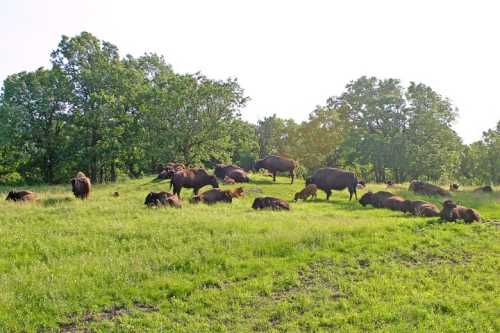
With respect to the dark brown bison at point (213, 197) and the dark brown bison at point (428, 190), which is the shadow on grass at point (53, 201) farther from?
the dark brown bison at point (428, 190)

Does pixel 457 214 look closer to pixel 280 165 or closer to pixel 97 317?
pixel 97 317

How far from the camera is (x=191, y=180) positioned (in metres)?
26.0

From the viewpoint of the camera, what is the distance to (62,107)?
44.2 m

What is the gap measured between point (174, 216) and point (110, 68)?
3111 centimetres

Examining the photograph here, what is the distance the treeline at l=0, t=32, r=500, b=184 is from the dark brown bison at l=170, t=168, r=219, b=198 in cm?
1749

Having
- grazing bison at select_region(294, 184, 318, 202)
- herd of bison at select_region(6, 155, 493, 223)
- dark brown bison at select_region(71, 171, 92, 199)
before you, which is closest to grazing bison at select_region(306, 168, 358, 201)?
herd of bison at select_region(6, 155, 493, 223)

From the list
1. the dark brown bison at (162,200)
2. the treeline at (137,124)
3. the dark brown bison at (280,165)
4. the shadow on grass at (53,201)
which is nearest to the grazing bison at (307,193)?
the dark brown bison at (162,200)

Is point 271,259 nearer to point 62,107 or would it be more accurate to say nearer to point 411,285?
point 411,285

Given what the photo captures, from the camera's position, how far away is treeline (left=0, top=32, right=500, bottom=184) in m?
42.4

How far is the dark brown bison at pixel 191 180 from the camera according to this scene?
83.2 ft

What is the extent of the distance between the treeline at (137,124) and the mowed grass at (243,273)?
26.2m

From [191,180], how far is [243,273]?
13.9 m

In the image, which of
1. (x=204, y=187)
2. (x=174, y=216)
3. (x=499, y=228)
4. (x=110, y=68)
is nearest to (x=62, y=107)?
(x=110, y=68)

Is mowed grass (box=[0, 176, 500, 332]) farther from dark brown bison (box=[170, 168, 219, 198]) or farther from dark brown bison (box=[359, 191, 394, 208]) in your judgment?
dark brown bison (box=[170, 168, 219, 198])
